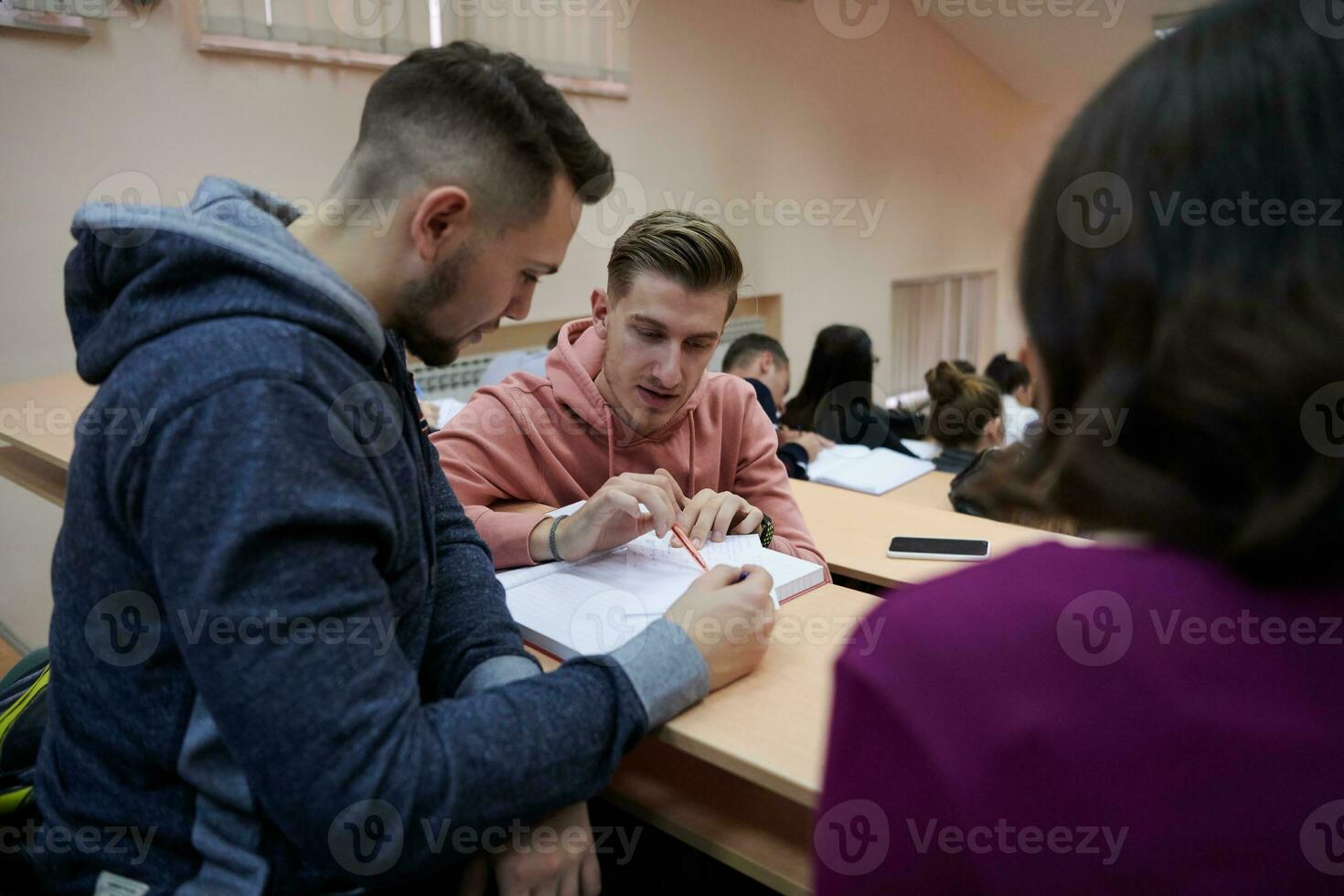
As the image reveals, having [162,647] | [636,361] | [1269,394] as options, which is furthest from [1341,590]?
[636,361]

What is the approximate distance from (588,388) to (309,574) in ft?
3.16

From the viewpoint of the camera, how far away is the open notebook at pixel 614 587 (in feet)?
3.32

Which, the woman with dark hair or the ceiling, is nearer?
the woman with dark hair

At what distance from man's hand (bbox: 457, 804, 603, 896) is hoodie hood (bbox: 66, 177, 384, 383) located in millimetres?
486

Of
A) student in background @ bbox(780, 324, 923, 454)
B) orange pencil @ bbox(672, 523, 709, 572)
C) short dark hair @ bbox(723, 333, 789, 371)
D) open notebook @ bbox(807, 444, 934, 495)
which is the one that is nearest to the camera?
orange pencil @ bbox(672, 523, 709, 572)

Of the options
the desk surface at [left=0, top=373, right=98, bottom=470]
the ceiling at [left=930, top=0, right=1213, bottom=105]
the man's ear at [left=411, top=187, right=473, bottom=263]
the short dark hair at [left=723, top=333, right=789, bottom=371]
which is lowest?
the short dark hair at [left=723, top=333, right=789, bottom=371]

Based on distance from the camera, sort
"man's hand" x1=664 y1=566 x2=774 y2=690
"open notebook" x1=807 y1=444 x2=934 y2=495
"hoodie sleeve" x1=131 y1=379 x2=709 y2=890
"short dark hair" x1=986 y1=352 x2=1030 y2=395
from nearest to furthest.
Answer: "hoodie sleeve" x1=131 y1=379 x2=709 y2=890, "man's hand" x1=664 y1=566 x2=774 y2=690, "open notebook" x1=807 y1=444 x2=934 y2=495, "short dark hair" x1=986 y1=352 x2=1030 y2=395

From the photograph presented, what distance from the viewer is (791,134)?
4.68 meters

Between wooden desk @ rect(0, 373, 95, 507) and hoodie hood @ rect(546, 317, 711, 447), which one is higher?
hoodie hood @ rect(546, 317, 711, 447)

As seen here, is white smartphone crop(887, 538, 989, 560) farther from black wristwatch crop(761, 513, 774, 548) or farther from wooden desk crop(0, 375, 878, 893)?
wooden desk crop(0, 375, 878, 893)

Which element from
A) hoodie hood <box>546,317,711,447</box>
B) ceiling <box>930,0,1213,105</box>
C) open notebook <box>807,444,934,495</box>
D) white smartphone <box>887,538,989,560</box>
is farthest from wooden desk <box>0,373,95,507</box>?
ceiling <box>930,0,1213,105</box>

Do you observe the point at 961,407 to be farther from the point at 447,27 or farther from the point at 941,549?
the point at 447,27

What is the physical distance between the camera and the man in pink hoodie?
58.6 inches

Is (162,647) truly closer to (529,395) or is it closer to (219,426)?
(219,426)
